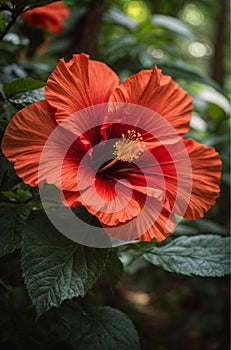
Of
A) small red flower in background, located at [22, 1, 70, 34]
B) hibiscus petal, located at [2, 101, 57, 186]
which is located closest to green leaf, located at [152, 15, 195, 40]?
small red flower in background, located at [22, 1, 70, 34]

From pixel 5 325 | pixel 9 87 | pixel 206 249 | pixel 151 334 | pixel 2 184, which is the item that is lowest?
pixel 151 334

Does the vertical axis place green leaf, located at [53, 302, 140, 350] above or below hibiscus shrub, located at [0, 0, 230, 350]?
below

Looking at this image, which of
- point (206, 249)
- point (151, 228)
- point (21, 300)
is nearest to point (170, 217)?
point (151, 228)

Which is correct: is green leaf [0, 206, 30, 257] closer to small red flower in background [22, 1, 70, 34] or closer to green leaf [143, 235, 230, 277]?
green leaf [143, 235, 230, 277]

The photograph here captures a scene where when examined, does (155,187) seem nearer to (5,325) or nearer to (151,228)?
(151,228)

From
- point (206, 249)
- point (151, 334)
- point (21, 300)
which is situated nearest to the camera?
point (206, 249)

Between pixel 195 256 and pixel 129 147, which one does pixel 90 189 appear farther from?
pixel 195 256
